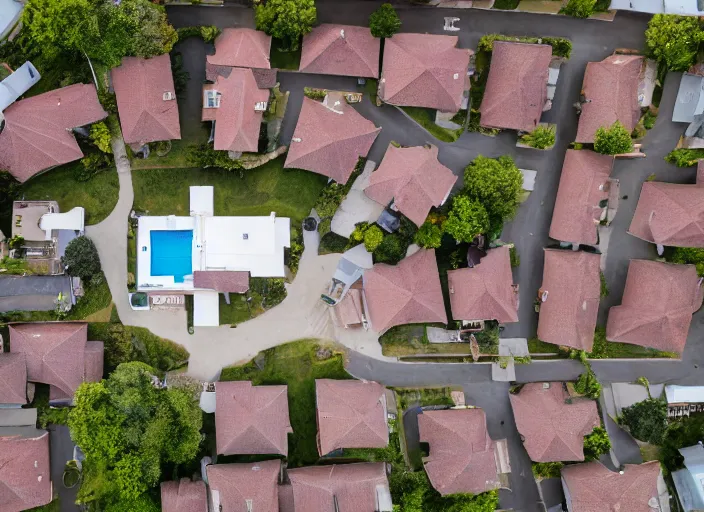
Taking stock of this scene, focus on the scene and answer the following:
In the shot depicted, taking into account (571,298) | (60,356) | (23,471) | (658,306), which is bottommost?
(23,471)

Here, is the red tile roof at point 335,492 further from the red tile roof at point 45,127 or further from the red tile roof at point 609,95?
the red tile roof at point 609,95

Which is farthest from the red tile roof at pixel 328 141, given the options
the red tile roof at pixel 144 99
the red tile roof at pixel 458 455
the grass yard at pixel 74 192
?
the red tile roof at pixel 458 455

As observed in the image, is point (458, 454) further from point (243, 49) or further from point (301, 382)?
point (243, 49)

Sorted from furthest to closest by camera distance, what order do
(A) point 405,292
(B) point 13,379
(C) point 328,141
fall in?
(A) point 405,292 < (C) point 328,141 < (B) point 13,379

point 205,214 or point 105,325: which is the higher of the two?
point 205,214

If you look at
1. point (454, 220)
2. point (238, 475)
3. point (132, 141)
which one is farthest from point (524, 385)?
point (132, 141)

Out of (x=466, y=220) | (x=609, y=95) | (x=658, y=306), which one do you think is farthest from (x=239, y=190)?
(x=658, y=306)

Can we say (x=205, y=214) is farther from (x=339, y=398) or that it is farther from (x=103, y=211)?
(x=339, y=398)
